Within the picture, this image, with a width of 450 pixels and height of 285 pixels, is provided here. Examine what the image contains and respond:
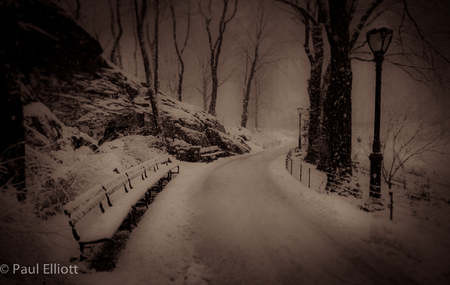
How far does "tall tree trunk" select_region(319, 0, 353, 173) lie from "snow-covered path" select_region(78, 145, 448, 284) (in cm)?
174

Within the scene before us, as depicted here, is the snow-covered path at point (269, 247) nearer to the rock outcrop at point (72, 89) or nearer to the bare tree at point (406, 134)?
the bare tree at point (406, 134)

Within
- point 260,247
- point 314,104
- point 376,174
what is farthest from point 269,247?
point 314,104

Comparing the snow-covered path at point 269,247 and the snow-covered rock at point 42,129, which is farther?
the snow-covered rock at point 42,129

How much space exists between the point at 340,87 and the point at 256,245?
234 inches

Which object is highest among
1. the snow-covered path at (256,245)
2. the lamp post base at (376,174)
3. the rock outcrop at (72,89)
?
the rock outcrop at (72,89)

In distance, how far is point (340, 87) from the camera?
271 inches

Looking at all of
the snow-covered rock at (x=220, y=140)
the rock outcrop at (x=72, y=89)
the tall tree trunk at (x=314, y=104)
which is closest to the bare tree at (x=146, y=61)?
the rock outcrop at (x=72, y=89)

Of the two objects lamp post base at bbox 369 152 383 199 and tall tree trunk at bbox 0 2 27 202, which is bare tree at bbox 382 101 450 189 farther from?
tall tree trunk at bbox 0 2 27 202

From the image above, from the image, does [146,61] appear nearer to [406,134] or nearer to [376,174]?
[376,174]

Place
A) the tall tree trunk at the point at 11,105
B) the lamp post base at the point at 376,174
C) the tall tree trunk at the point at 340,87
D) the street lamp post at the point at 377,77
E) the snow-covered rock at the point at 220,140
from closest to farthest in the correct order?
the tall tree trunk at the point at 11,105 < the street lamp post at the point at 377,77 < the lamp post base at the point at 376,174 < the tall tree trunk at the point at 340,87 < the snow-covered rock at the point at 220,140

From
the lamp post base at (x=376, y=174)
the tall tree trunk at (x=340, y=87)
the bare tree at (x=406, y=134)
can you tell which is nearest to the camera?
the lamp post base at (x=376, y=174)

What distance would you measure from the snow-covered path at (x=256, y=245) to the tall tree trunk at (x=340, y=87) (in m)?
1.74

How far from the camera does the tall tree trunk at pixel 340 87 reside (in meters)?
6.70

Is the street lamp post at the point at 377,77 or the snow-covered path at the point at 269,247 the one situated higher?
the street lamp post at the point at 377,77
